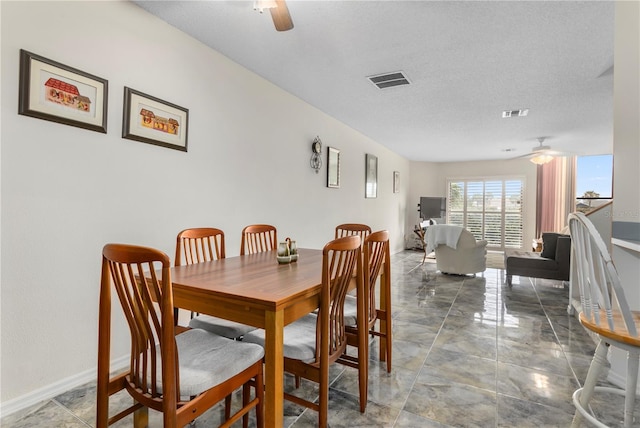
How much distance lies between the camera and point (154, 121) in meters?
2.22

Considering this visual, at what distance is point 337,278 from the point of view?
1.50 metres

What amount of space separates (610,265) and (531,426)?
914 mm

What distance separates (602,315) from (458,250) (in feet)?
11.3

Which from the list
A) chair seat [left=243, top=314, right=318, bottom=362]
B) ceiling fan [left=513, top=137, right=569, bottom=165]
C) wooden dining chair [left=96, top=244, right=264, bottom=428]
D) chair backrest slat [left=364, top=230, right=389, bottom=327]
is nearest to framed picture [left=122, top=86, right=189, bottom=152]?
wooden dining chair [left=96, top=244, right=264, bottom=428]

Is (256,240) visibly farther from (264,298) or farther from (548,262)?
(548,262)

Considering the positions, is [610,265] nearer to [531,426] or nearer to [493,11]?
[531,426]

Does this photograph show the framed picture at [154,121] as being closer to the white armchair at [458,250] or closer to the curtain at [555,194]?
the white armchair at [458,250]

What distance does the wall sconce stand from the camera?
160 inches

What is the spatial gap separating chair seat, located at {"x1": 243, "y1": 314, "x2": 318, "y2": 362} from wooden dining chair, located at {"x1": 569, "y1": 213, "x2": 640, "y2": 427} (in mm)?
1234

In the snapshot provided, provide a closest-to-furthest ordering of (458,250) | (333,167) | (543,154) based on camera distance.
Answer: (333,167) < (458,250) < (543,154)

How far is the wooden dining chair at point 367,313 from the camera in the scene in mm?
1658

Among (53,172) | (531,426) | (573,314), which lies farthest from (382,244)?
(573,314)

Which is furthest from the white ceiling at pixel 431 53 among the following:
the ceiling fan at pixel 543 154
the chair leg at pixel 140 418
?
the chair leg at pixel 140 418

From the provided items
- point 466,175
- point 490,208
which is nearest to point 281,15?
point 466,175
